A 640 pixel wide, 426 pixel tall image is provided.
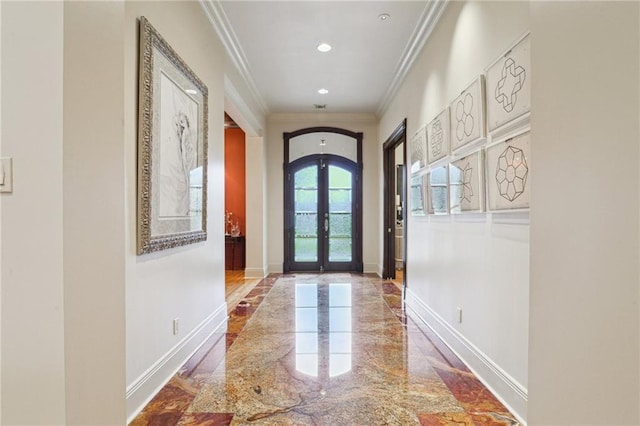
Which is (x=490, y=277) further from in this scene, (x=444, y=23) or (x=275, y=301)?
(x=275, y=301)

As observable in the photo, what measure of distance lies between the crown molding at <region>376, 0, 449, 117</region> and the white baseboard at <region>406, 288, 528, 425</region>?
2.68m

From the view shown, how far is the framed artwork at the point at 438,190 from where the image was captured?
3.06 metres

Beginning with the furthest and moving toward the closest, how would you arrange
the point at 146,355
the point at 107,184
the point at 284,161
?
the point at 284,161
the point at 146,355
the point at 107,184

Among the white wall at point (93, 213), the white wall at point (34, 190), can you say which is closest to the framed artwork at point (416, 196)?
the white wall at point (93, 213)

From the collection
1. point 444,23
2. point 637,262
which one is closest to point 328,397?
point 637,262

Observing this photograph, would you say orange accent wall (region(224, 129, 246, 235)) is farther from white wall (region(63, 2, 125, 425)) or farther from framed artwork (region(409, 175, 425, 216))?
white wall (region(63, 2, 125, 425))

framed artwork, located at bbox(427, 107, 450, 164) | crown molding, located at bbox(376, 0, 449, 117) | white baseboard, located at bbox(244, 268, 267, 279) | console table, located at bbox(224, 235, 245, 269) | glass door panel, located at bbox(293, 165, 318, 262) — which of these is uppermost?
crown molding, located at bbox(376, 0, 449, 117)

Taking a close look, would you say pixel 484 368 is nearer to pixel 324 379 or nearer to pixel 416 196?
pixel 324 379

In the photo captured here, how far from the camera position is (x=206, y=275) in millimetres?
3260

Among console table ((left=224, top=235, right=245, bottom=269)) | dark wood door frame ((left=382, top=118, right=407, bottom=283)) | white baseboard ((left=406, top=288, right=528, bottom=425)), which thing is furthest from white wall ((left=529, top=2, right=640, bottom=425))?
console table ((left=224, top=235, right=245, bottom=269))

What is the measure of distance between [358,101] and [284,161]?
184cm

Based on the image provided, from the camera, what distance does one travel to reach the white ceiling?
3.25 meters

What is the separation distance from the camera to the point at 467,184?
8.57 feet

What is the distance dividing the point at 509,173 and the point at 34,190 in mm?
2152
